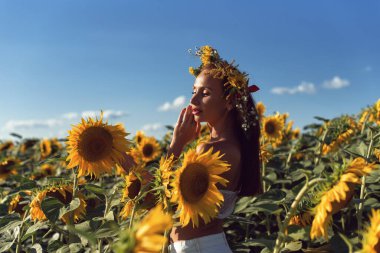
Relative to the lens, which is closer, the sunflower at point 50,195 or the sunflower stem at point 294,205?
the sunflower stem at point 294,205

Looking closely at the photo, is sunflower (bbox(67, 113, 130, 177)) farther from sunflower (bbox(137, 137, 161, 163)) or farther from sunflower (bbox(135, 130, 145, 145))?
sunflower (bbox(135, 130, 145, 145))

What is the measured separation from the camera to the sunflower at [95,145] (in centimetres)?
360

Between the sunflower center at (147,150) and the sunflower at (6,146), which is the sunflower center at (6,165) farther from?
the sunflower at (6,146)

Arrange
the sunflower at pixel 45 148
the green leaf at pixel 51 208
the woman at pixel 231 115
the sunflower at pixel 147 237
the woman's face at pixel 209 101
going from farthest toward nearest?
the sunflower at pixel 45 148 → the woman's face at pixel 209 101 → the woman at pixel 231 115 → the green leaf at pixel 51 208 → the sunflower at pixel 147 237

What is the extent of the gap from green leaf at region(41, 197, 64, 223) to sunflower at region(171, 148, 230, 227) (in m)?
0.85

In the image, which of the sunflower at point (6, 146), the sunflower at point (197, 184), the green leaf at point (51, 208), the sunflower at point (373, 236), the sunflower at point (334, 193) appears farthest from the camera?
the sunflower at point (6, 146)

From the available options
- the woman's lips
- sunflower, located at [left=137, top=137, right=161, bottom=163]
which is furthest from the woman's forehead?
sunflower, located at [left=137, top=137, right=161, bottom=163]

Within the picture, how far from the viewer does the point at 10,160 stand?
7.80 m

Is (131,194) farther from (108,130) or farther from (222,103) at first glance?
(222,103)

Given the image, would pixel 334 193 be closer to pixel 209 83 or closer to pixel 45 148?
pixel 209 83

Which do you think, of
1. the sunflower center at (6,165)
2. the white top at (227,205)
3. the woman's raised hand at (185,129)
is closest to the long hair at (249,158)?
the white top at (227,205)

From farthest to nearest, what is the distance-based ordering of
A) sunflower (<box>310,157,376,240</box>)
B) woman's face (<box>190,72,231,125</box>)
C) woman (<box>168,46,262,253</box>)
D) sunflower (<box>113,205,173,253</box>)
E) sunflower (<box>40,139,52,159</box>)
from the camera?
1. sunflower (<box>40,139,52,159</box>)
2. woman's face (<box>190,72,231,125</box>)
3. woman (<box>168,46,262,253</box>)
4. sunflower (<box>310,157,376,240</box>)
5. sunflower (<box>113,205,173,253</box>)

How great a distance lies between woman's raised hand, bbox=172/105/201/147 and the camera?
394 centimetres

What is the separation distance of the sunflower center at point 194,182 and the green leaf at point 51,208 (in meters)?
0.92
